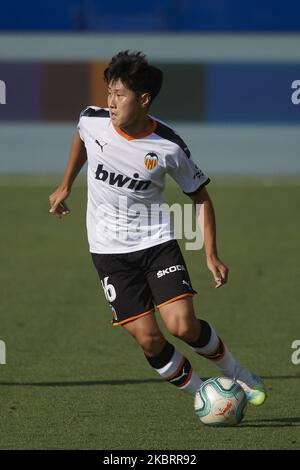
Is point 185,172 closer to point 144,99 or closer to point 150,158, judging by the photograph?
point 150,158

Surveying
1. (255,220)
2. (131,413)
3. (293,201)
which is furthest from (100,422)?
(293,201)

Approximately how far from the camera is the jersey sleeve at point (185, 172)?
6.60 meters

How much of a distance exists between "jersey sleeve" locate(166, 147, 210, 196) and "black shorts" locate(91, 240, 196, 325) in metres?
0.35

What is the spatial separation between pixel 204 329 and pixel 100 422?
83cm

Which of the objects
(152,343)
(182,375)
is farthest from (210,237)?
(182,375)

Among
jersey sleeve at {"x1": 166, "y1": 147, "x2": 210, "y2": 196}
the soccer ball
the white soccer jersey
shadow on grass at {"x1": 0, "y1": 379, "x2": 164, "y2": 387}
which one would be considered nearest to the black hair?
the white soccer jersey

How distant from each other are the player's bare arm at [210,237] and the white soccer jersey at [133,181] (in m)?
0.09

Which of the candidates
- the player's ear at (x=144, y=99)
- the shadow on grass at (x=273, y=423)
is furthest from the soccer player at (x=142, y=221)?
the shadow on grass at (x=273, y=423)

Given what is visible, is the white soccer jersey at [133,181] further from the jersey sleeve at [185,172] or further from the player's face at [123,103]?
the player's face at [123,103]

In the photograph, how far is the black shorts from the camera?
21.4 feet

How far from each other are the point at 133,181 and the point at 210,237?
0.56 m

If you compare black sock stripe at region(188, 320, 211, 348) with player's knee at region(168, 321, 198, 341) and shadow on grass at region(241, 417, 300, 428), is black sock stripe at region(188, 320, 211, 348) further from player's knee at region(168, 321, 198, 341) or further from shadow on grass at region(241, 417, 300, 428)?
shadow on grass at region(241, 417, 300, 428)

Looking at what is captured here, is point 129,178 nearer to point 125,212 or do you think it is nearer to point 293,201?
point 125,212

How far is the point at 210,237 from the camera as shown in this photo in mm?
6609
